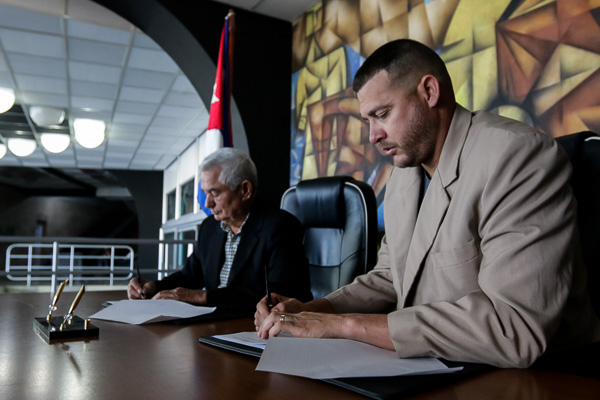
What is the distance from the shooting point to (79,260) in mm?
12508

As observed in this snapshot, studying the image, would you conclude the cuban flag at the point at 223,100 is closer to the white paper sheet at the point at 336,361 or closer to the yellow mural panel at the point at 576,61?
the yellow mural panel at the point at 576,61

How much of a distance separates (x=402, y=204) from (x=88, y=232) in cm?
1549

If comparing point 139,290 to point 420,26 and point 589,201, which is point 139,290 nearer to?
point 589,201

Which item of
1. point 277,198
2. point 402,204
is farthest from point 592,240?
point 277,198

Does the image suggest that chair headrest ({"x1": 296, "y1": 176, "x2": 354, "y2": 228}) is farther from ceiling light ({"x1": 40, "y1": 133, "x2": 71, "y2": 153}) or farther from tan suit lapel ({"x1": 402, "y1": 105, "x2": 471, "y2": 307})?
ceiling light ({"x1": 40, "y1": 133, "x2": 71, "y2": 153})

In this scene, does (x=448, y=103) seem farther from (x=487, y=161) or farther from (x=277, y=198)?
(x=277, y=198)

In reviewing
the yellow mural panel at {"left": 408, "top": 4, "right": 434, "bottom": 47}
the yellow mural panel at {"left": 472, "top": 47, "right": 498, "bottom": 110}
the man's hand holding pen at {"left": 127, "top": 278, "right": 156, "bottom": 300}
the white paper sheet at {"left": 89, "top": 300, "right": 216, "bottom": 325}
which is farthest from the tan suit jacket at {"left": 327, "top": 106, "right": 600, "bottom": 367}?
the yellow mural panel at {"left": 408, "top": 4, "right": 434, "bottom": 47}

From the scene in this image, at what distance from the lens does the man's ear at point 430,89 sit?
3.70 ft

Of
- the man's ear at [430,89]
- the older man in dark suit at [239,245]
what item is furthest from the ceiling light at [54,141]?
the man's ear at [430,89]

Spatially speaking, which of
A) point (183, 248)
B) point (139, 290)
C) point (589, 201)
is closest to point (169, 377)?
point (589, 201)

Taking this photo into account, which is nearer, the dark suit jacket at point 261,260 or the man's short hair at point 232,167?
the dark suit jacket at point 261,260

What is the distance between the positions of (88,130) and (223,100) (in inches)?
148

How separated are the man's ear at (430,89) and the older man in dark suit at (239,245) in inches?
32.4

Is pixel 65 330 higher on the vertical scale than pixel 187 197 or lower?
lower
